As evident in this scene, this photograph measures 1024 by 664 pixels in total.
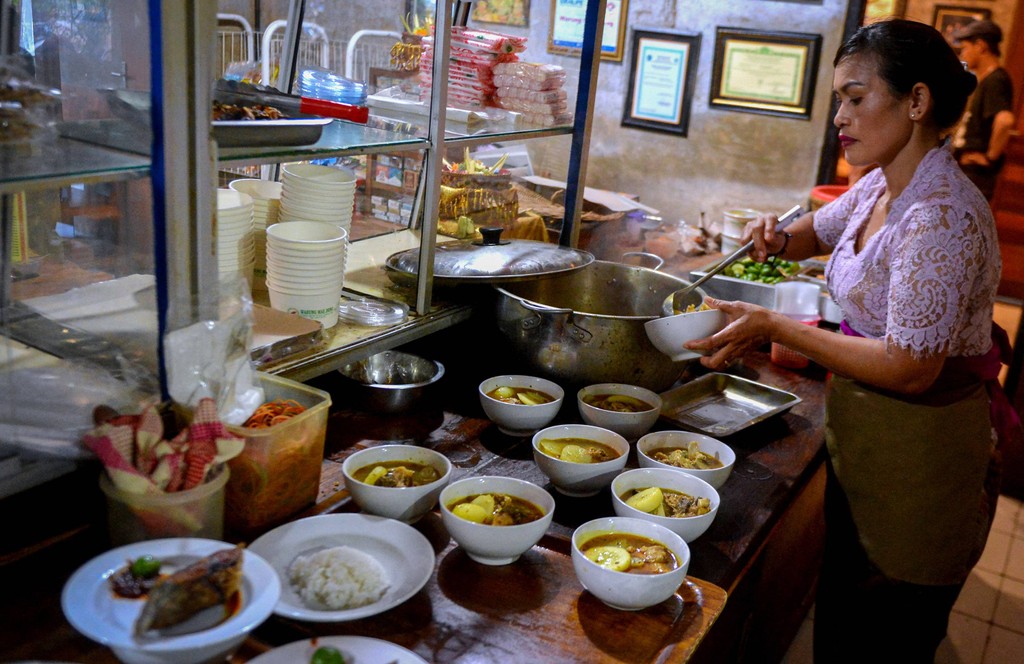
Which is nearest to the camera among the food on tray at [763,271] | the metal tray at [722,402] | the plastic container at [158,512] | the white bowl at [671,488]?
the plastic container at [158,512]

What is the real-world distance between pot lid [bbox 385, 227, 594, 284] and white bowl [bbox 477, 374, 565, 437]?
28 centimetres

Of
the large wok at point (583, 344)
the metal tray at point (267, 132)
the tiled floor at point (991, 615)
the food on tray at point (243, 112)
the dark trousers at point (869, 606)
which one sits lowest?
the tiled floor at point (991, 615)

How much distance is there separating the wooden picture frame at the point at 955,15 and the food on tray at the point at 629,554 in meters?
8.17

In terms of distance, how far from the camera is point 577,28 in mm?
3029

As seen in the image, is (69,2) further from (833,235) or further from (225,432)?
(833,235)

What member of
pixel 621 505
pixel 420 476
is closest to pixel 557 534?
pixel 621 505

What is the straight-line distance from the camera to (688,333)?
2215 millimetres

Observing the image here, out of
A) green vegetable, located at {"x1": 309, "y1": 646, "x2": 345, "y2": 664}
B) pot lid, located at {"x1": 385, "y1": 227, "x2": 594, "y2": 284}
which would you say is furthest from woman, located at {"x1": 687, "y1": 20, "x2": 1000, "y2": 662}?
green vegetable, located at {"x1": 309, "y1": 646, "x2": 345, "y2": 664}

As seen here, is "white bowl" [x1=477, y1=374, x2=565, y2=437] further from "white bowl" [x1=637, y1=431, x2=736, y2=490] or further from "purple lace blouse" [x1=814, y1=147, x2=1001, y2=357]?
"purple lace blouse" [x1=814, y1=147, x2=1001, y2=357]

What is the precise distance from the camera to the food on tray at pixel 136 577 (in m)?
1.26

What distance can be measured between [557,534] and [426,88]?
117 centimetres

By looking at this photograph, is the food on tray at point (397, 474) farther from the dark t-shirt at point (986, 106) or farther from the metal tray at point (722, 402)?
the dark t-shirt at point (986, 106)

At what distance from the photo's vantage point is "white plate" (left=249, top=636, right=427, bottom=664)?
1.30 metres

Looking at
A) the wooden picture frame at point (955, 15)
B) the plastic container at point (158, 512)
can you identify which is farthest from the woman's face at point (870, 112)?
the wooden picture frame at point (955, 15)
